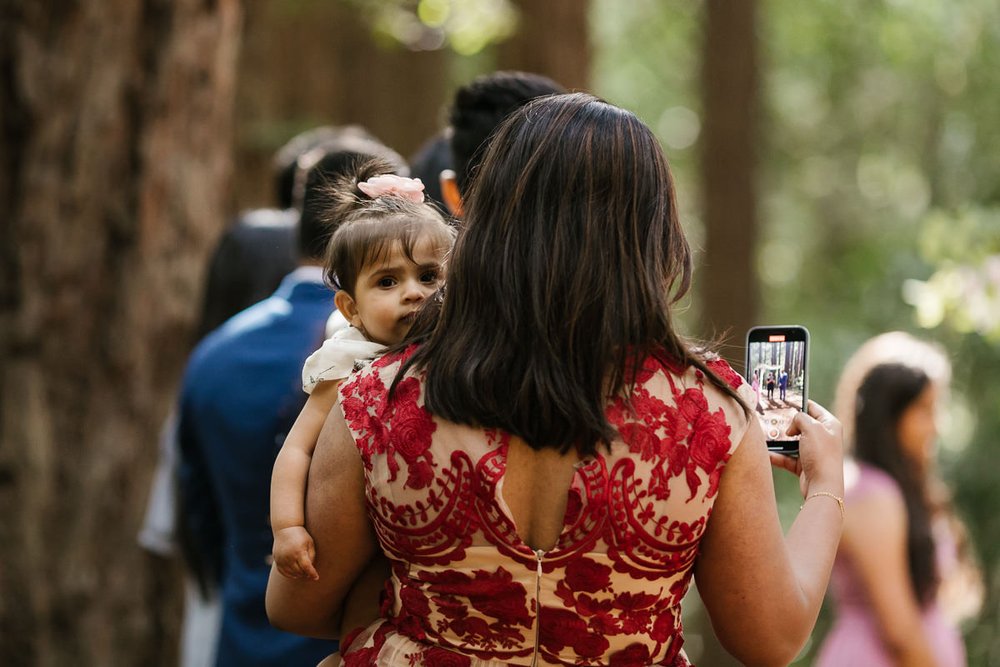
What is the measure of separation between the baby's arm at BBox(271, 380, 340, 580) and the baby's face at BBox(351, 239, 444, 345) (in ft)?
0.49

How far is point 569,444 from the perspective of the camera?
1938mm

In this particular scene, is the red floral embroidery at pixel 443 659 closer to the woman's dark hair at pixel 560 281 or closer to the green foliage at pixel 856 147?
the woman's dark hair at pixel 560 281

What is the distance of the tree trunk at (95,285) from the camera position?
204 inches

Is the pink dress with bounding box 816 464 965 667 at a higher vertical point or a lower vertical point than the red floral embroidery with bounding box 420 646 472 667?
lower

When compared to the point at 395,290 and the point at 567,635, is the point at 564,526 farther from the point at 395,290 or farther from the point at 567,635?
the point at 395,290

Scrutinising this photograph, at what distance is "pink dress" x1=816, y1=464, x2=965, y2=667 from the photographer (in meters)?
4.74

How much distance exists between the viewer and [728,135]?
11.2 meters

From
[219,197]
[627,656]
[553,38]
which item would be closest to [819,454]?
[627,656]

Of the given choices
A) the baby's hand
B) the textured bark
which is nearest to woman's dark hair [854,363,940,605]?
the baby's hand

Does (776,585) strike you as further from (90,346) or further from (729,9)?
(729,9)

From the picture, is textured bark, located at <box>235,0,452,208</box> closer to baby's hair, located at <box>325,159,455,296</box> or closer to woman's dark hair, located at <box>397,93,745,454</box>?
baby's hair, located at <box>325,159,455,296</box>

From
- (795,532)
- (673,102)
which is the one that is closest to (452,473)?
(795,532)

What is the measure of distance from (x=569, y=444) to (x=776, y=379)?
58cm

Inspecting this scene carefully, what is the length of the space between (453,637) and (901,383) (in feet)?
11.0
